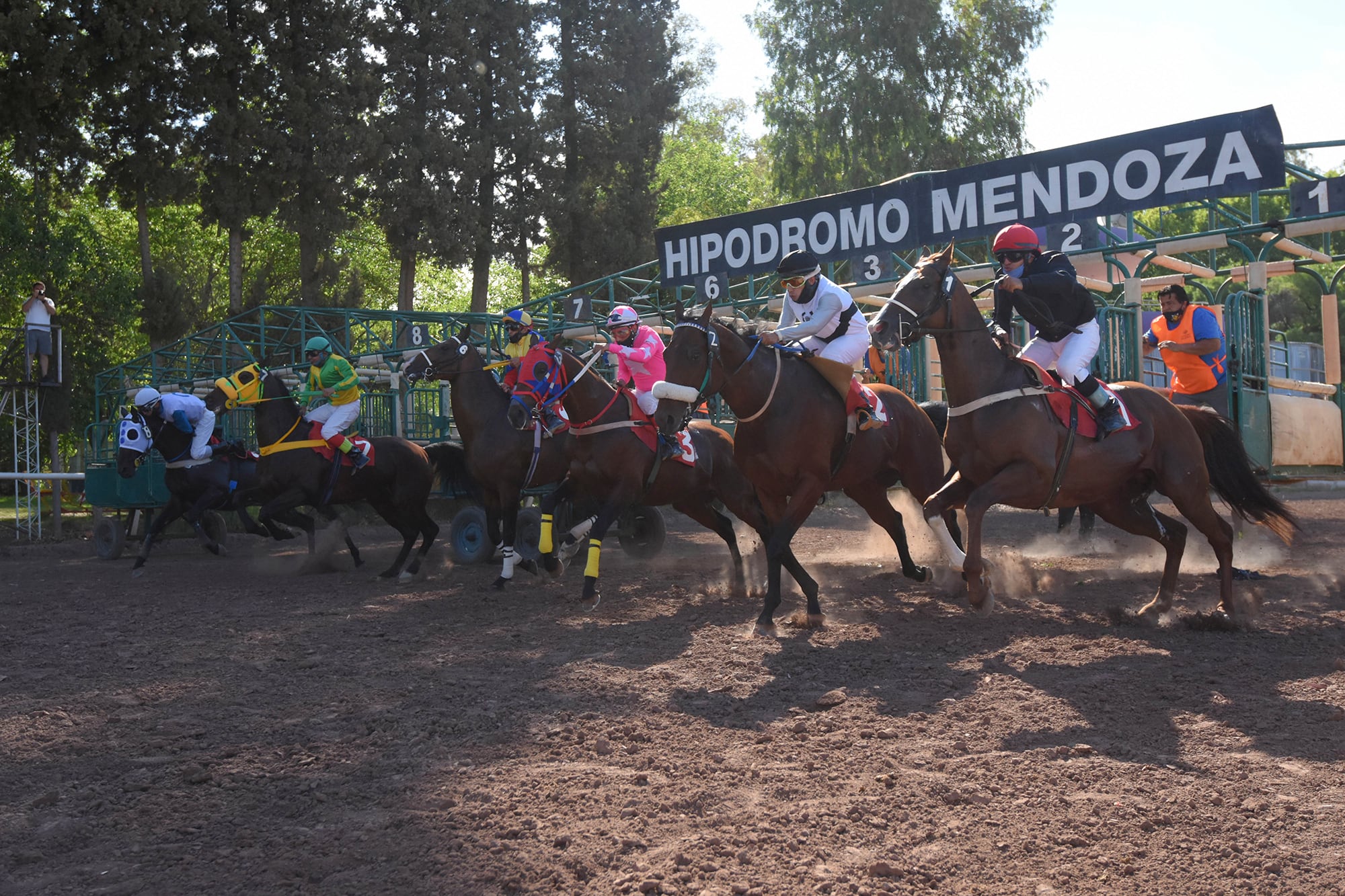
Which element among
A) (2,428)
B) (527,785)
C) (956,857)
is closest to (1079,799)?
(956,857)

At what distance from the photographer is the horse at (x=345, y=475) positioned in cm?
1183

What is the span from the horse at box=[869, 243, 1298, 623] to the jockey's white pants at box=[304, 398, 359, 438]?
695cm

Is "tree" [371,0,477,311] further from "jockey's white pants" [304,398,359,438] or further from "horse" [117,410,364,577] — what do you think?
"jockey's white pants" [304,398,359,438]

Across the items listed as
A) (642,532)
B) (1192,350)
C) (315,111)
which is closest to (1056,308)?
(1192,350)

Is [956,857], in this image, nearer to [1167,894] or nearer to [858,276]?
[1167,894]

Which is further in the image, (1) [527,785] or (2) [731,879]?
(1) [527,785]

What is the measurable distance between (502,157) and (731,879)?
2647cm

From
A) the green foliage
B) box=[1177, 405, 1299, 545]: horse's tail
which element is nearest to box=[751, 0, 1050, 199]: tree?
the green foliage

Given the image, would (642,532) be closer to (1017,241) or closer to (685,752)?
(1017,241)

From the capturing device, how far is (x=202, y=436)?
42.7 feet

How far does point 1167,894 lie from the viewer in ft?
10.1

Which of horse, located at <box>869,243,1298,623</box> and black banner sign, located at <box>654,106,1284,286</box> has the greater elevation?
black banner sign, located at <box>654,106,1284,286</box>

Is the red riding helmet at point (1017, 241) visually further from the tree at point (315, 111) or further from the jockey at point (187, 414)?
the tree at point (315, 111)

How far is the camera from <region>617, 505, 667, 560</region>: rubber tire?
1229cm
